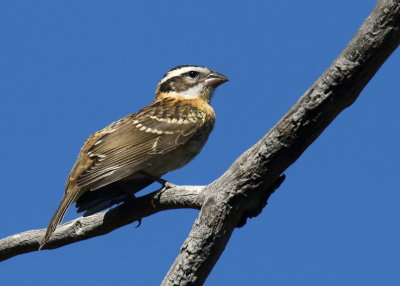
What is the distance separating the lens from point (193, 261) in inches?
248

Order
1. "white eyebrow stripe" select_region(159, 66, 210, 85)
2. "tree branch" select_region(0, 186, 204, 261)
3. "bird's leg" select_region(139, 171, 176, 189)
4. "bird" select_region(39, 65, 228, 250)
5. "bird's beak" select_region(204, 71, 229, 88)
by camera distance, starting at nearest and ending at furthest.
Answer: "bird's leg" select_region(139, 171, 176, 189) → "tree branch" select_region(0, 186, 204, 261) → "bird" select_region(39, 65, 228, 250) → "bird's beak" select_region(204, 71, 229, 88) → "white eyebrow stripe" select_region(159, 66, 210, 85)

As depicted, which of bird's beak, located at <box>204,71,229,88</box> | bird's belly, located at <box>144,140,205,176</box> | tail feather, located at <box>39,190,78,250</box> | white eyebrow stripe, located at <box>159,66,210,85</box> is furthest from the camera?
white eyebrow stripe, located at <box>159,66,210,85</box>

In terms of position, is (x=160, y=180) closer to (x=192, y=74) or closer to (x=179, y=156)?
(x=179, y=156)

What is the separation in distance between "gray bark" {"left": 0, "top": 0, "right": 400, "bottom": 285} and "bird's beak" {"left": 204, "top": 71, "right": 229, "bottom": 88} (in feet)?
10.1

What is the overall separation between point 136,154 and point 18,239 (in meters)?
1.74

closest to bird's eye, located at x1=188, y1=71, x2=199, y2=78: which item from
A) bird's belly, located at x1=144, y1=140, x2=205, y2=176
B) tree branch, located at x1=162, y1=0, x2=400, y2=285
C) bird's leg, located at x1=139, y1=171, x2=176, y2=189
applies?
bird's belly, located at x1=144, y1=140, x2=205, y2=176

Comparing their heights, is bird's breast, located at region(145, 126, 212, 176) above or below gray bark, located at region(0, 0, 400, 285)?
above

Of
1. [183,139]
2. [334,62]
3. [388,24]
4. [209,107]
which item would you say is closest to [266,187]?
[334,62]

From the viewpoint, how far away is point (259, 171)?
605 cm

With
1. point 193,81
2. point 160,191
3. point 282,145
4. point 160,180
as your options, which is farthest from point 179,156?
point 282,145

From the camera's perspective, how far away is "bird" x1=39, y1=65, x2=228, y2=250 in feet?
27.7

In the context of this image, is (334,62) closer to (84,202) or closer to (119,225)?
(119,225)

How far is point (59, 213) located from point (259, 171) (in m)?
2.97

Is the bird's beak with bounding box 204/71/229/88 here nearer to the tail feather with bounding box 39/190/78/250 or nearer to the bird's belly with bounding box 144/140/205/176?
the bird's belly with bounding box 144/140/205/176
